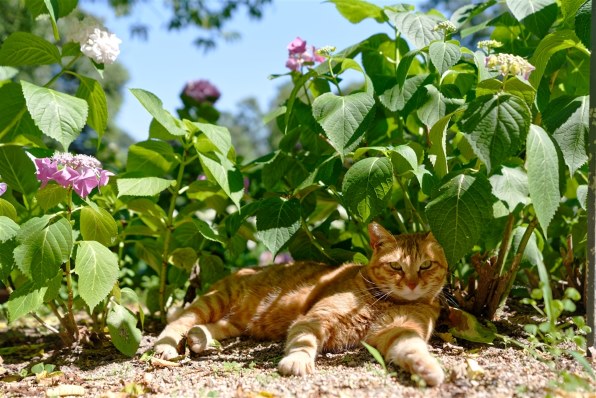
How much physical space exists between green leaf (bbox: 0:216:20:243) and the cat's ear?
1.36 meters

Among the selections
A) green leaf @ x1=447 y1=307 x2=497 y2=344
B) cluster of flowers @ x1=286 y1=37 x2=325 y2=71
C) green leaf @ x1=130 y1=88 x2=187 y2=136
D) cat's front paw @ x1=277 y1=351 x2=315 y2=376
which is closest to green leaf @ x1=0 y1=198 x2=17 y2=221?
green leaf @ x1=130 y1=88 x2=187 y2=136

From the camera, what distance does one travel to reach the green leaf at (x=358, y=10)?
2.69 metres

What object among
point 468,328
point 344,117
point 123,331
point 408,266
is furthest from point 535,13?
point 123,331

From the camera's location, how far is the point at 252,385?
1.88 metres

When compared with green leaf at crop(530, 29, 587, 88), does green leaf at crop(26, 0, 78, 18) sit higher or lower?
higher

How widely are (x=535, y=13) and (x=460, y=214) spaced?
0.97 meters

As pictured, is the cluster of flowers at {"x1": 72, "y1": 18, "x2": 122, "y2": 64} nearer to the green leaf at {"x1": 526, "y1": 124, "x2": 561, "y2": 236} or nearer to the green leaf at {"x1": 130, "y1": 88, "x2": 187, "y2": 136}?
the green leaf at {"x1": 130, "y1": 88, "x2": 187, "y2": 136}

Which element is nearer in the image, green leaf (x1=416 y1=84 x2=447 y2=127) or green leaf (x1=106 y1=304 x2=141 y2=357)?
green leaf (x1=416 y1=84 x2=447 y2=127)

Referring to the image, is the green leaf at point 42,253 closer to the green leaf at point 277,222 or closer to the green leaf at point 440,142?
the green leaf at point 277,222

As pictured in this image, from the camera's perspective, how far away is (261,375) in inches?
78.2

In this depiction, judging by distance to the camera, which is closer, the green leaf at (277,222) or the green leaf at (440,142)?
the green leaf at (440,142)

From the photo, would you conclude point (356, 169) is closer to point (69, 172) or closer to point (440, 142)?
point (440, 142)

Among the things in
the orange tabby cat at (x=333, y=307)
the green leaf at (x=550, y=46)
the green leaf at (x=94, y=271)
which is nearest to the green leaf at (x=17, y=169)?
the green leaf at (x=94, y=271)

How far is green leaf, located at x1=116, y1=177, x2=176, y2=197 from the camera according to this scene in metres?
2.39
